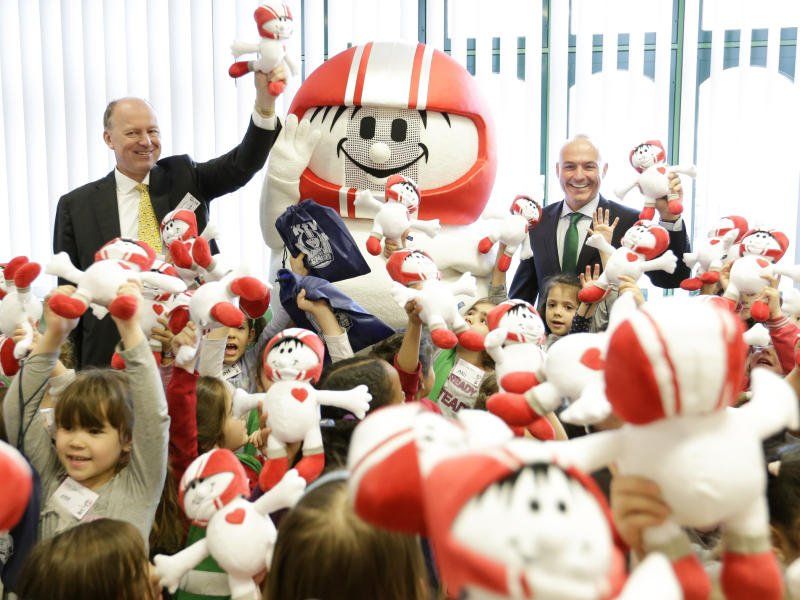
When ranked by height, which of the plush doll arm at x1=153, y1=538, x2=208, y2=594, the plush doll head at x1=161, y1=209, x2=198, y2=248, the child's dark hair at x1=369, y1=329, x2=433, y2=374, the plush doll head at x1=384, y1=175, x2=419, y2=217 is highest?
the plush doll head at x1=384, y1=175, x2=419, y2=217

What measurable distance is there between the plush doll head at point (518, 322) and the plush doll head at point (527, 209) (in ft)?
2.58

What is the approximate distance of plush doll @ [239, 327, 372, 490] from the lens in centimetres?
128

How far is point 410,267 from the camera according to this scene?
5.76 feet

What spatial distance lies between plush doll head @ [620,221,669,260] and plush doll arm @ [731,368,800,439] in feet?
4.03

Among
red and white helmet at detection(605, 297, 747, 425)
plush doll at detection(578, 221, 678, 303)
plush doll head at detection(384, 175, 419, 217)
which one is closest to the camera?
red and white helmet at detection(605, 297, 747, 425)

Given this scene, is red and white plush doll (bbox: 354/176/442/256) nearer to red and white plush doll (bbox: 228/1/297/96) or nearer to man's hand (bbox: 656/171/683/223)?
red and white plush doll (bbox: 228/1/297/96)

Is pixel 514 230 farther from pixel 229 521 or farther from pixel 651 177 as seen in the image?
pixel 229 521

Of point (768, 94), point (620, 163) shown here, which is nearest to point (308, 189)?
point (620, 163)

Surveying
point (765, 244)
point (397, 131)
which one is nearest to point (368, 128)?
point (397, 131)

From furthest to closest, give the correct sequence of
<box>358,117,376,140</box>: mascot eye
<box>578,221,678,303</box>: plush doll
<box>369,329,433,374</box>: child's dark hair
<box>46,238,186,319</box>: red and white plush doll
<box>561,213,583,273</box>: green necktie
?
1. <box>561,213,583,273</box>: green necktie
2. <box>358,117,376,140</box>: mascot eye
3. <box>578,221,678,303</box>: plush doll
4. <box>369,329,433,374</box>: child's dark hair
5. <box>46,238,186,319</box>: red and white plush doll

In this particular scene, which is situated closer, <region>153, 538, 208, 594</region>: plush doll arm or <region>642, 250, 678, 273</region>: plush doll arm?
<region>153, 538, 208, 594</region>: plush doll arm

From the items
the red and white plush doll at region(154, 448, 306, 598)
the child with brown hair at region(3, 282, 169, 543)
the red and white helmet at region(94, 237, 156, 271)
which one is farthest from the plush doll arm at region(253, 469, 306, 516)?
the red and white helmet at region(94, 237, 156, 271)

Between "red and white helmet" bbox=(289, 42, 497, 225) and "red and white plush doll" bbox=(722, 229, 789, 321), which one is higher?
"red and white helmet" bbox=(289, 42, 497, 225)

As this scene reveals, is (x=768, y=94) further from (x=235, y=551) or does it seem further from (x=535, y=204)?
(x=235, y=551)
